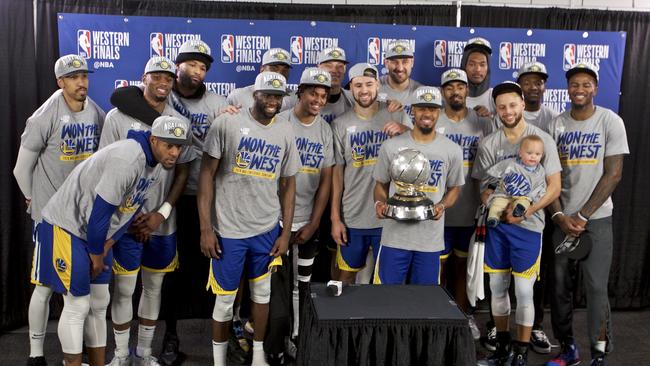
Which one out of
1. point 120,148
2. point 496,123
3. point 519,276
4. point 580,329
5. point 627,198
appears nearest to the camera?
point 120,148

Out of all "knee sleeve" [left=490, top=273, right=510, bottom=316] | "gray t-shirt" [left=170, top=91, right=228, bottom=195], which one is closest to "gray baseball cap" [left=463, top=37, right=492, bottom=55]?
"knee sleeve" [left=490, top=273, right=510, bottom=316]

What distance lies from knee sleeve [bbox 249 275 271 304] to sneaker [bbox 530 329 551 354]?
1.85 meters

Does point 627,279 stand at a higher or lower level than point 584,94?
lower

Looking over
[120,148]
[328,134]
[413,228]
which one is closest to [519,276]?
[413,228]

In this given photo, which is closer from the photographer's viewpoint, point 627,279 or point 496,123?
point 496,123

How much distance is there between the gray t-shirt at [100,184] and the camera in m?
2.83

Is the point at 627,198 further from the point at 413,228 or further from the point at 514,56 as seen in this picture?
the point at 413,228

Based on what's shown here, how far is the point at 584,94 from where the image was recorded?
3672 mm

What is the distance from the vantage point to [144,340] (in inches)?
145

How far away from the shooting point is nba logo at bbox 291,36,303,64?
14.3 feet

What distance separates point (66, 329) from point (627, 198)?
4021 mm

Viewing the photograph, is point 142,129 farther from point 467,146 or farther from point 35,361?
point 467,146

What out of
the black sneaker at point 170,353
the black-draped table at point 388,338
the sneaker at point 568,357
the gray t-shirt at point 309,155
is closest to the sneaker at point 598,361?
the sneaker at point 568,357

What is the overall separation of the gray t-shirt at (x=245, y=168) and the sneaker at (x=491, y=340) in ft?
5.71
